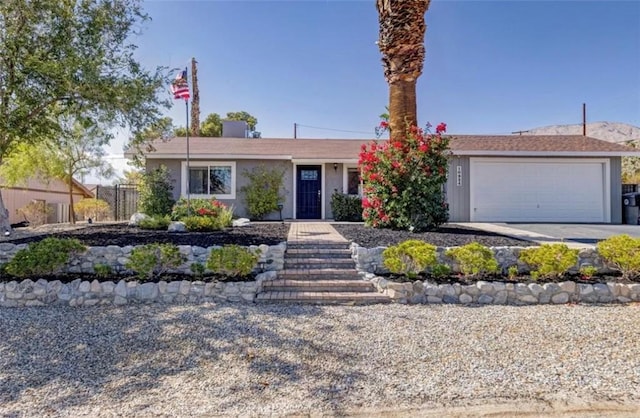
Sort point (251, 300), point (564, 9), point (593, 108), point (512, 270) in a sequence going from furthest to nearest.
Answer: point (593, 108) → point (564, 9) → point (512, 270) → point (251, 300)

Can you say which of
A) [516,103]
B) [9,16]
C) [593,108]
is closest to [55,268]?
[9,16]

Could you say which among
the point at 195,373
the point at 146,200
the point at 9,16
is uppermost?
the point at 9,16

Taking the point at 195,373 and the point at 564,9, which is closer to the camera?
the point at 195,373

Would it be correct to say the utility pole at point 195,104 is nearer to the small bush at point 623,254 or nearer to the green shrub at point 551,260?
the green shrub at point 551,260

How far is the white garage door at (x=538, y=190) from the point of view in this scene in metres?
13.0

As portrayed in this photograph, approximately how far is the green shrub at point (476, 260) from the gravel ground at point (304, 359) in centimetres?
74

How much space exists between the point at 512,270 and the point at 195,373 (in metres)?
4.77

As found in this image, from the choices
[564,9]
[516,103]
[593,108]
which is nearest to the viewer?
[564,9]

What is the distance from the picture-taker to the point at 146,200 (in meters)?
12.5

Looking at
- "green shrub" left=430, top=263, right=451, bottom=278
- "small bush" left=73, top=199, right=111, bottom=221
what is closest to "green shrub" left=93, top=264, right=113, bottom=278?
"green shrub" left=430, top=263, right=451, bottom=278

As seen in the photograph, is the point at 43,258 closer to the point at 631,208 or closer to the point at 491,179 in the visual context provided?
the point at 491,179

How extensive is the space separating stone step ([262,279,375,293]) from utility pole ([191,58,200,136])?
74.2 feet

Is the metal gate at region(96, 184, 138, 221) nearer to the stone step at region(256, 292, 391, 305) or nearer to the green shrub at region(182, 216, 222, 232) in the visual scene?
the green shrub at region(182, 216, 222, 232)

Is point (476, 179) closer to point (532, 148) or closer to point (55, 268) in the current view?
point (532, 148)
